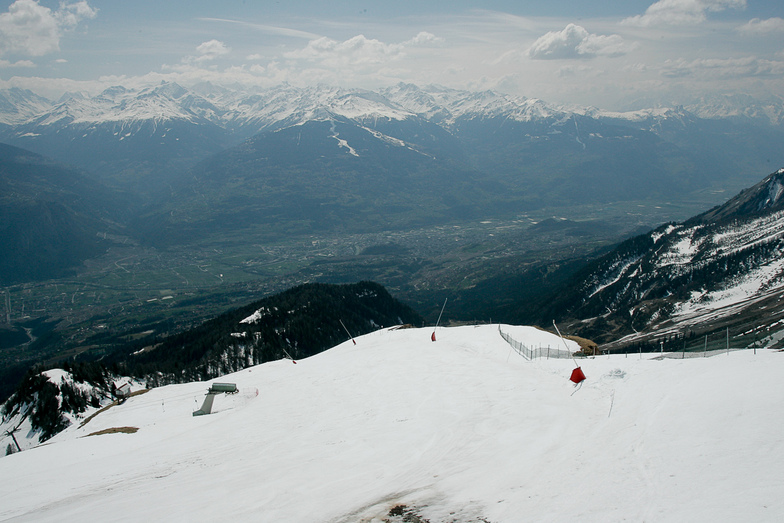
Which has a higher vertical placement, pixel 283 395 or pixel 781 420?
pixel 781 420

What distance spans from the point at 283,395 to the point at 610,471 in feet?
93.0

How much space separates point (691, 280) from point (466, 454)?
13157 centimetres

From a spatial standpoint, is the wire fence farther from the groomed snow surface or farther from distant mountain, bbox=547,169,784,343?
distant mountain, bbox=547,169,784,343

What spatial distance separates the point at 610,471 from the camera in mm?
18312

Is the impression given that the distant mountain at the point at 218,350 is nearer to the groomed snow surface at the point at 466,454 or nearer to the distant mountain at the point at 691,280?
the groomed snow surface at the point at 466,454

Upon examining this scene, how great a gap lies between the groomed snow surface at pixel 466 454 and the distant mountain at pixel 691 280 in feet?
204

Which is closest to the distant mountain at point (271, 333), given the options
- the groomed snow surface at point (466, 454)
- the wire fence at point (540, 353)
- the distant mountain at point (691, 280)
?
the groomed snow surface at point (466, 454)

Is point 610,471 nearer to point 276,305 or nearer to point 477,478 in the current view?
point 477,478

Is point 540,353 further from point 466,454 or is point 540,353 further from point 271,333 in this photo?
point 271,333

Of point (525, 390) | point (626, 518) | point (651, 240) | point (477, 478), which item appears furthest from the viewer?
point (651, 240)

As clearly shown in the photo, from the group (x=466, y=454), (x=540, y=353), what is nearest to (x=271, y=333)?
(x=540, y=353)

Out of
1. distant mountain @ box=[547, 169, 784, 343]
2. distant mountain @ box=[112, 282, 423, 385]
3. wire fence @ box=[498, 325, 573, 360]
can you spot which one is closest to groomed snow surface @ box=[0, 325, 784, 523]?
wire fence @ box=[498, 325, 573, 360]

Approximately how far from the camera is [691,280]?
128375 mm

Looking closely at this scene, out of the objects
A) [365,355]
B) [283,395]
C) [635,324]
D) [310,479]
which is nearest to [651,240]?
[635,324]
